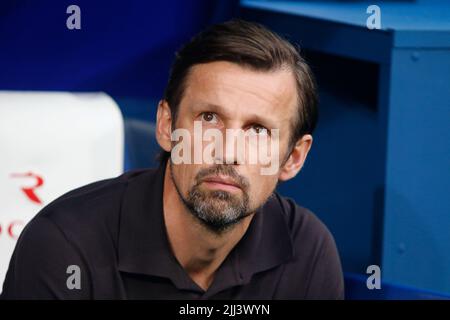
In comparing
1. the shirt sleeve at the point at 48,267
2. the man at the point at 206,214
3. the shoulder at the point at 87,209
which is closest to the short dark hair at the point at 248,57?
the man at the point at 206,214

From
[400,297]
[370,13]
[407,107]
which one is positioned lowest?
[400,297]

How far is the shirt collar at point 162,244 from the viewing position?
1.36m

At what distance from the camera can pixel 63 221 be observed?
4.42 ft

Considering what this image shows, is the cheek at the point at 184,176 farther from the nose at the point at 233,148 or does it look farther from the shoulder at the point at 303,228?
the shoulder at the point at 303,228

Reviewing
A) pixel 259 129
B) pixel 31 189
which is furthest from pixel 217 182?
pixel 31 189

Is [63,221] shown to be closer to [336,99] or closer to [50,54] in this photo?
[50,54]

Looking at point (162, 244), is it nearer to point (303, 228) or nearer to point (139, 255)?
point (139, 255)

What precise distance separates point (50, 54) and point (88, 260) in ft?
2.12

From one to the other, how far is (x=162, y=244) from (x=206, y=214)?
0.37ft

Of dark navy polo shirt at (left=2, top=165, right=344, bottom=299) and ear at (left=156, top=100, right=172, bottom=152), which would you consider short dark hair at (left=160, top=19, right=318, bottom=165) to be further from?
dark navy polo shirt at (left=2, top=165, right=344, bottom=299)

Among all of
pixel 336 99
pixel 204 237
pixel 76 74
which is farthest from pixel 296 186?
pixel 204 237

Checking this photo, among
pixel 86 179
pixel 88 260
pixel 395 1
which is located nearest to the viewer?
pixel 88 260

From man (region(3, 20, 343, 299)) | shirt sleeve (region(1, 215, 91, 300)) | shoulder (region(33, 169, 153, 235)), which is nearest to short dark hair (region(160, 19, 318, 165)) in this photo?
man (region(3, 20, 343, 299))

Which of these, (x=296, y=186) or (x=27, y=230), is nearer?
(x=27, y=230)
